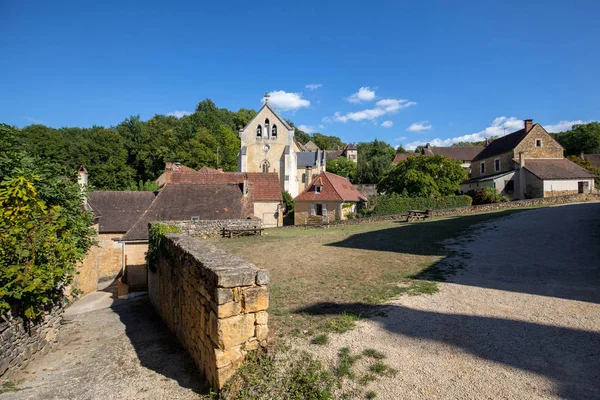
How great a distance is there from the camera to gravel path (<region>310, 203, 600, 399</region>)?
3451mm

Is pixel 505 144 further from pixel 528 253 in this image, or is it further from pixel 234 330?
pixel 234 330

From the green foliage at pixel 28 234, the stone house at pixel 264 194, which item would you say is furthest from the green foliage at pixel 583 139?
the green foliage at pixel 28 234

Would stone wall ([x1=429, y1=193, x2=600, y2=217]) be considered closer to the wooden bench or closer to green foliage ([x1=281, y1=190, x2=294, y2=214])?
the wooden bench

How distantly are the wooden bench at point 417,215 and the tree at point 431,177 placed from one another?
677 centimetres

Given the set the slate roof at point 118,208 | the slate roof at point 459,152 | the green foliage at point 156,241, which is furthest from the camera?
the slate roof at point 459,152

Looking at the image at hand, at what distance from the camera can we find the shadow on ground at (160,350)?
5.01 m

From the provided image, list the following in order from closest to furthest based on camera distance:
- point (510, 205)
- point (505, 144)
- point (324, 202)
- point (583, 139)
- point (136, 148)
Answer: point (510, 205)
point (324, 202)
point (505, 144)
point (136, 148)
point (583, 139)

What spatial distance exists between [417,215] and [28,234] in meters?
24.3

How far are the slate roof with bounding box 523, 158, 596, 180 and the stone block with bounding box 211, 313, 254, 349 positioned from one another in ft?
120

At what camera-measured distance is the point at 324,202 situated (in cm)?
3212

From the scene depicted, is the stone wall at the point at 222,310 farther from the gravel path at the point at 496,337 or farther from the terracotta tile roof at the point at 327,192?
the terracotta tile roof at the point at 327,192

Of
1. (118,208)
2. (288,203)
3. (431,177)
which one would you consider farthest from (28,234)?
(288,203)

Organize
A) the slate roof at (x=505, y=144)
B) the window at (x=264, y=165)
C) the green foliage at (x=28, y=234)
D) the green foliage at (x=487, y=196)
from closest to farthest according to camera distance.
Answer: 1. the green foliage at (x=28, y=234)
2. the green foliage at (x=487, y=196)
3. the slate roof at (x=505, y=144)
4. the window at (x=264, y=165)

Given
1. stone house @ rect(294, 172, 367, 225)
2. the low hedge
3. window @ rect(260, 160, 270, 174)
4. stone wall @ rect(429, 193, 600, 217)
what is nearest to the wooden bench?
stone wall @ rect(429, 193, 600, 217)
